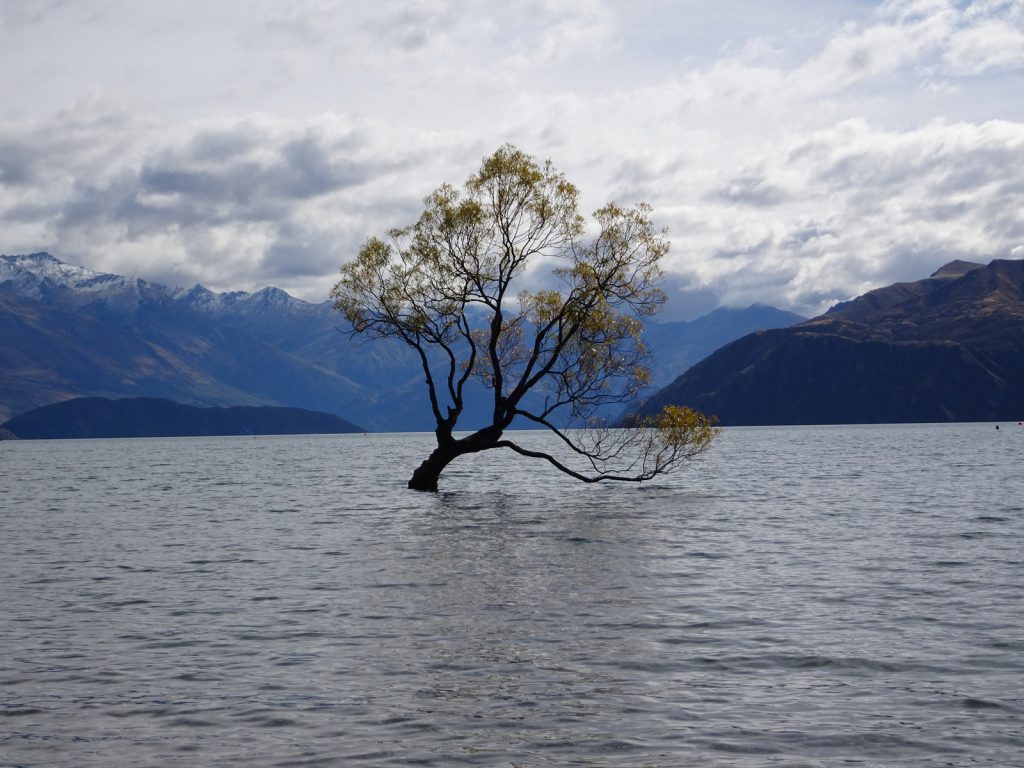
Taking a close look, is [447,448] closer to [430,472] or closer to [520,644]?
[430,472]

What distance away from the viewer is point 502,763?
574 inches

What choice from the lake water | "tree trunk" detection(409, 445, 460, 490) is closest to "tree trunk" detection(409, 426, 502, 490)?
"tree trunk" detection(409, 445, 460, 490)

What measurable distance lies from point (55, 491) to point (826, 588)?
84.9 meters

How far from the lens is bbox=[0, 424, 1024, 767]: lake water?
15633 mm

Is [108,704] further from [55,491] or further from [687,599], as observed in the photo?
[55,491]

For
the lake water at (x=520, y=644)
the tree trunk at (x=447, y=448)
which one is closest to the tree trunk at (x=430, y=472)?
the tree trunk at (x=447, y=448)

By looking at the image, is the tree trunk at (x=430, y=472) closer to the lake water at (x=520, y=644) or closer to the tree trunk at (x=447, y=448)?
the tree trunk at (x=447, y=448)

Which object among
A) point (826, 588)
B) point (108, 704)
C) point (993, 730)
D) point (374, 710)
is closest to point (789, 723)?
point (993, 730)

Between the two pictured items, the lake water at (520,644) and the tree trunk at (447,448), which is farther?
the tree trunk at (447,448)

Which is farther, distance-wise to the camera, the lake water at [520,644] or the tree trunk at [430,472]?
the tree trunk at [430,472]

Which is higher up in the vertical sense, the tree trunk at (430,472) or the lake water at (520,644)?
the tree trunk at (430,472)

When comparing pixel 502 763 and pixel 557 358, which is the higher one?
pixel 557 358

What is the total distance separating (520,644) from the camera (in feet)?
74.0

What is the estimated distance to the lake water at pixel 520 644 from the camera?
15.6 meters
